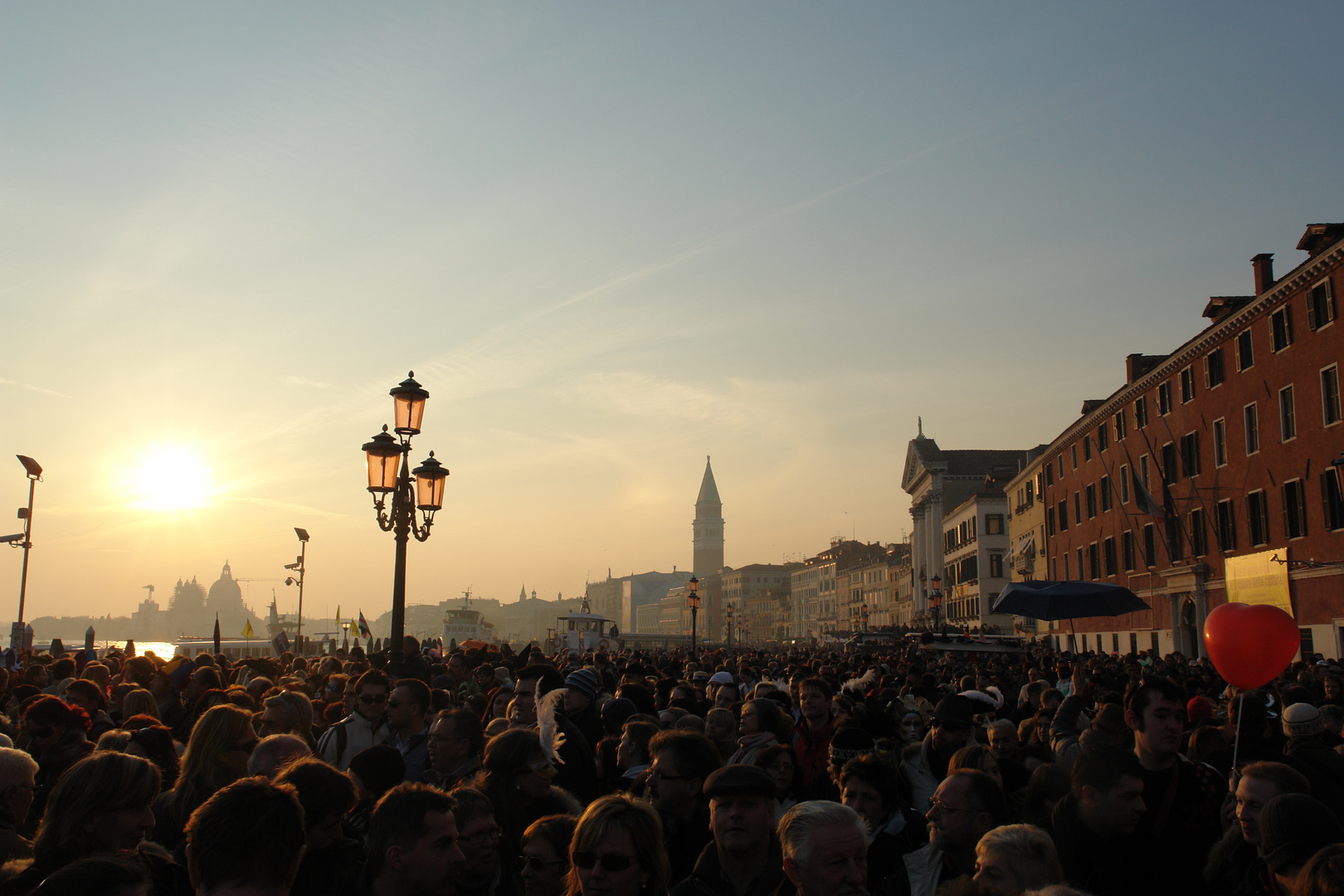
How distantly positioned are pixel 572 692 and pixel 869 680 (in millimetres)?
7687

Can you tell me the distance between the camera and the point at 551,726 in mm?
7047

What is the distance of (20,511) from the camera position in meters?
34.2

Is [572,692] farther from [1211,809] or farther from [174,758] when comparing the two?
[1211,809]

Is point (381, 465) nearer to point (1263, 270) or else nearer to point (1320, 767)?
point (1320, 767)

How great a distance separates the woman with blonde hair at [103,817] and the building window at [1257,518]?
33.9 meters

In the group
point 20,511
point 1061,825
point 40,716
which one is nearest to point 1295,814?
point 1061,825

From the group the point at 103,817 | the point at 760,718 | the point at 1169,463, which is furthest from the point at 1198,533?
the point at 103,817

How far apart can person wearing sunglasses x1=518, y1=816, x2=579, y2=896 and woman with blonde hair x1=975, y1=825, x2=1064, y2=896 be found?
1618 mm

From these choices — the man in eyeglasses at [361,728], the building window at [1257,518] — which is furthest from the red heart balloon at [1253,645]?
the building window at [1257,518]

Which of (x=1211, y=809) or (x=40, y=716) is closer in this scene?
(x=1211, y=809)

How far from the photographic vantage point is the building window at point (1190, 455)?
36906mm

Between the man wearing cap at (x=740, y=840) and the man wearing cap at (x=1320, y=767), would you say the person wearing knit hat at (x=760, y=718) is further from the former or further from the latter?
the man wearing cap at (x=1320, y=767)

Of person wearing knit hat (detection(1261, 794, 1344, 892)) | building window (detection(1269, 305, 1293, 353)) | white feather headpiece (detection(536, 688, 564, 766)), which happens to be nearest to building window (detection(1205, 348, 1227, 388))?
building window (detection(1269, 305, 1293, 353))

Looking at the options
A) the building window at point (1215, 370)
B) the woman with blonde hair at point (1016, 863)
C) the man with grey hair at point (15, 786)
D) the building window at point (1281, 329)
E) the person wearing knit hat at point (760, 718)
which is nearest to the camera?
the woman with blonde hair at point (1016, 863)
